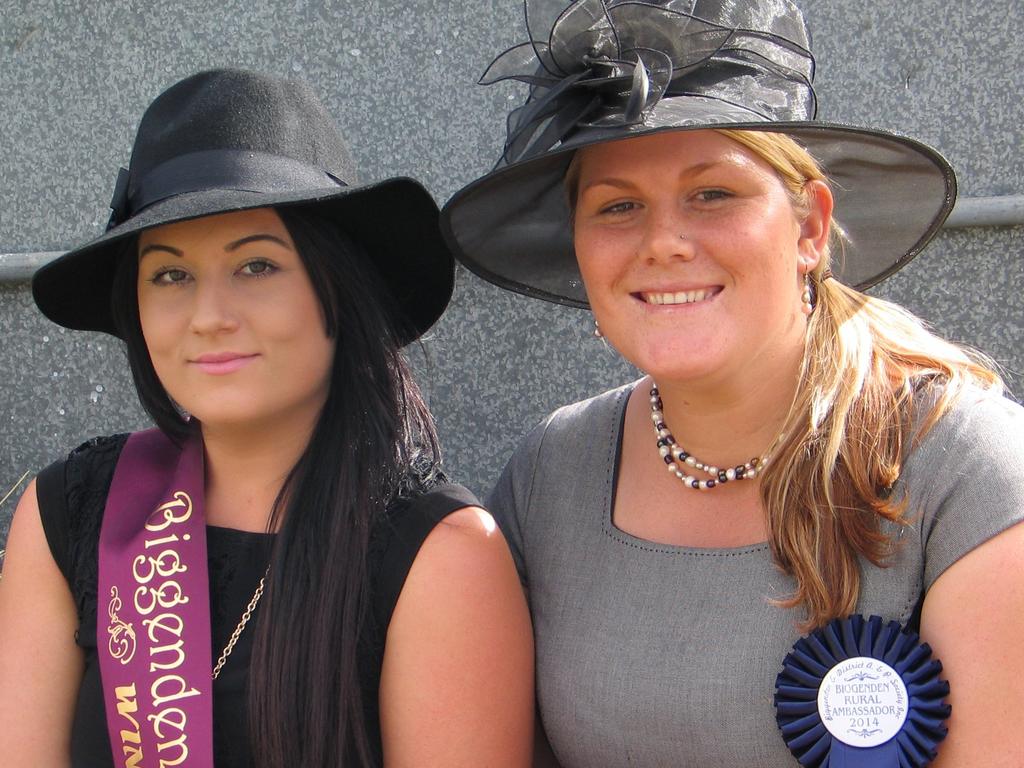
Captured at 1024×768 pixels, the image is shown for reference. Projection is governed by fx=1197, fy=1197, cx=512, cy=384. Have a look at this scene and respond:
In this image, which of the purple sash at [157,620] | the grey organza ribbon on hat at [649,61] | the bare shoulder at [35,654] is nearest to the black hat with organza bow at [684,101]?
the grey organza ribbon on hat at [649,61]

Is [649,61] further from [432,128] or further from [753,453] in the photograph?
[432,128]

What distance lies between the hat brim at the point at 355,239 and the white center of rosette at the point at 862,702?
3.33 ft

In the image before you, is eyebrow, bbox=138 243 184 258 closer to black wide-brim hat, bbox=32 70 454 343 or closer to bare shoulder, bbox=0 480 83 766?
black wide-brim hat, bbox=32 70 454 343

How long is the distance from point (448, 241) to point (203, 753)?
3.20 ft

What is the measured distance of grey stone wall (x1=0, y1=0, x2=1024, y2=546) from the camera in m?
2.85

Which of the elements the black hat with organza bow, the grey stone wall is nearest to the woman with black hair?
the black hat with organza bow

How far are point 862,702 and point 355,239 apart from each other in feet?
3.75

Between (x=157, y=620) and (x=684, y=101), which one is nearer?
(x=684, y=101)

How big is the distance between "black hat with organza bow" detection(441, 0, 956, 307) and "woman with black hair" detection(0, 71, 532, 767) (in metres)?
0.26

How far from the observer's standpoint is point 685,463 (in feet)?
6.82

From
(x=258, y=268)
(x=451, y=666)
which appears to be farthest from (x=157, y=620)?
(x=258, y=268)

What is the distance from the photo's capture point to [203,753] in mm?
1906

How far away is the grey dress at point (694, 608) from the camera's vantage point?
A: 5.71ft

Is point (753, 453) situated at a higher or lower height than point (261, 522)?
higher
